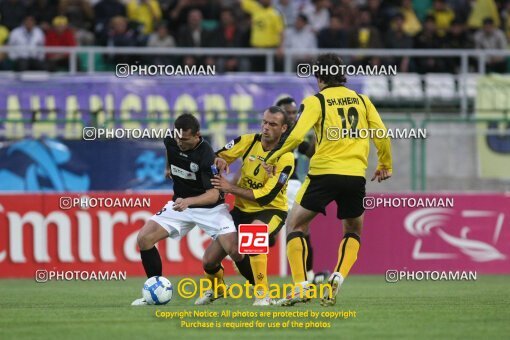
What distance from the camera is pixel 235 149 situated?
13500 millimetres

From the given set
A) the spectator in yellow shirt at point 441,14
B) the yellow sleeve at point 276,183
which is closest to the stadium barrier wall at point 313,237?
the yellow sleeve at point 276,183

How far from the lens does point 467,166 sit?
21906 millimetres

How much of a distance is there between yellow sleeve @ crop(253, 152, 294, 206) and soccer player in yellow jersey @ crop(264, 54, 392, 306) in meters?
0.51

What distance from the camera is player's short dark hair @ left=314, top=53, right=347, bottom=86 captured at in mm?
12188

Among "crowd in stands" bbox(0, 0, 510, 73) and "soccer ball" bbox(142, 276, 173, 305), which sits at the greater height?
"crowd in stands" bbox(0, 0, 510, 73)

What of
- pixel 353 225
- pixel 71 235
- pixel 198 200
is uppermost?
pixel 198 200

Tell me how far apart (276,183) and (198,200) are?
2.93ft

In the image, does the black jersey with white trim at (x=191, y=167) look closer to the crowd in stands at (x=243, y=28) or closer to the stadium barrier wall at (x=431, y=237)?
the stadium barrier wall at (x=431, y=237)

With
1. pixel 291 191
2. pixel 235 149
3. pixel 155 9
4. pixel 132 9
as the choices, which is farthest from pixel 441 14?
pixel 235 149

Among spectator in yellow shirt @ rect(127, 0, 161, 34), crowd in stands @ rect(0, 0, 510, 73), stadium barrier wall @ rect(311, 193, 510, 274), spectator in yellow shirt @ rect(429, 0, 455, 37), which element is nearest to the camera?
stadium barrier wall @ rect(311, 193, 510, 274)

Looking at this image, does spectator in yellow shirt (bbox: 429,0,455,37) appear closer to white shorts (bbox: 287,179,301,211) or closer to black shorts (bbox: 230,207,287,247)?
white shorts (bbox: 287,179,301,211)

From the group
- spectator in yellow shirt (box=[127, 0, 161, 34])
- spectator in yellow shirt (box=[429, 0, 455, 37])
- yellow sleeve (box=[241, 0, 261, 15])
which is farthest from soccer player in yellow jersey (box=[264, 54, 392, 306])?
spectator in yellow shirt (box=[429, 0, 455, 37])

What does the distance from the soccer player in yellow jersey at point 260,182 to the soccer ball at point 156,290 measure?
0.76 metres

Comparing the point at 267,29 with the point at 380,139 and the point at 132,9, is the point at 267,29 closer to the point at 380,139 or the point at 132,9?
the point at 132,9
